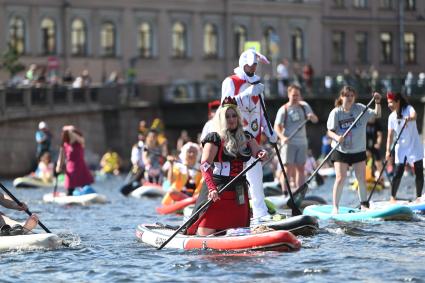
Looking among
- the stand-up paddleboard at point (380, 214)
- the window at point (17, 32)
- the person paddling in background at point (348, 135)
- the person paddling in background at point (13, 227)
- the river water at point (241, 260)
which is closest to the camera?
the river water at point (241, 260)

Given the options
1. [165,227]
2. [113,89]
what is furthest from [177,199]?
[113,89]

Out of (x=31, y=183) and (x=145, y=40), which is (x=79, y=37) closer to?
(x=145, y=40)

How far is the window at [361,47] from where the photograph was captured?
79312 millimetres

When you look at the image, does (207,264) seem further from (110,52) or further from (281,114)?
(110,52)

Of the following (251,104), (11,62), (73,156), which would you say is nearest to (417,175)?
(251,104)

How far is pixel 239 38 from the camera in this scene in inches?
2904

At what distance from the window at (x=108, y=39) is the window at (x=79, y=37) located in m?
1.07

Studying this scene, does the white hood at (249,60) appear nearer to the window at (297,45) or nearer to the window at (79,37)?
the window at (79,37)

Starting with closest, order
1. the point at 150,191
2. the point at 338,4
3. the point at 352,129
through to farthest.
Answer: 1. the point at 352,129
2. the point at 150,191
3. the point at 338,4

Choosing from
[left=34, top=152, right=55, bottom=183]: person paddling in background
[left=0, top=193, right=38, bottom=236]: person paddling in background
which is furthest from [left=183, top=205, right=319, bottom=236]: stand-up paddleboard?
[left=34, top=152, right=55, bottom=183]: person paddling in background

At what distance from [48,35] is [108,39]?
3626mm

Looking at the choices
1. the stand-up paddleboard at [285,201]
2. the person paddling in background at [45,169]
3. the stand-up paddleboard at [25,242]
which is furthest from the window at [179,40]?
the stand-up paddleboard at [25,242]

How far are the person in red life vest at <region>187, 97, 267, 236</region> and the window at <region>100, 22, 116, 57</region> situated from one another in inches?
2043

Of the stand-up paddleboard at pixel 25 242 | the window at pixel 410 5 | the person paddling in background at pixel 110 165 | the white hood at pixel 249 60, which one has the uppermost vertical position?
the window at pixel 410 5
